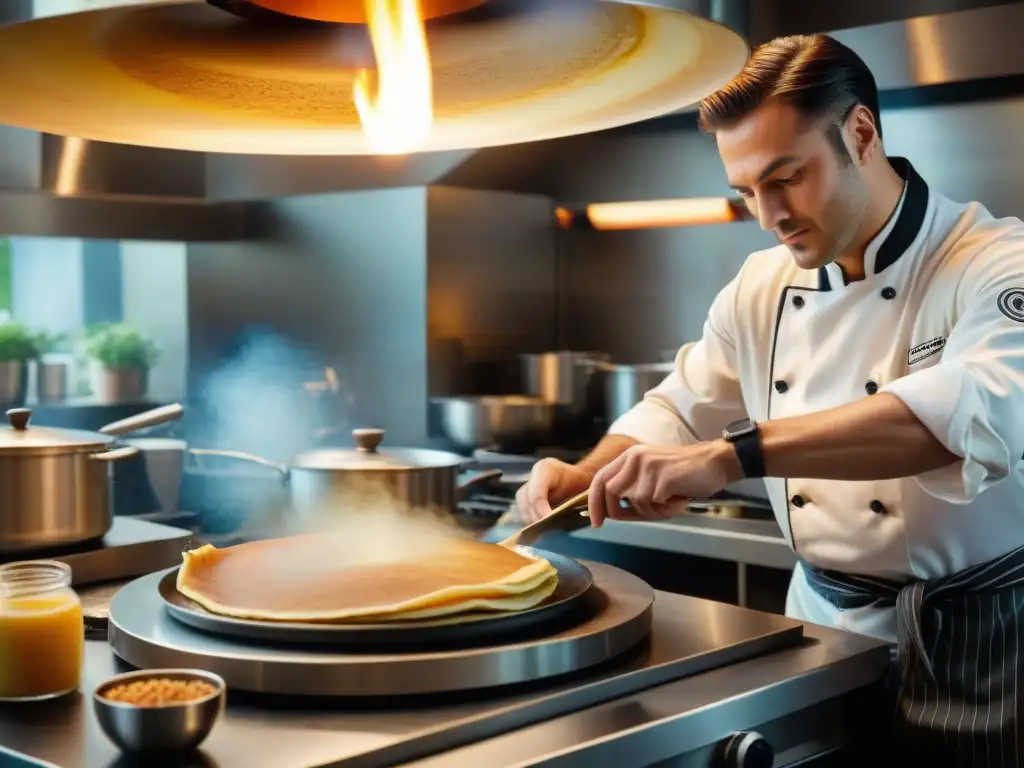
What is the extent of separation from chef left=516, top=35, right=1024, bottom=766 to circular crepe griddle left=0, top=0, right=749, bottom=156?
44 cm

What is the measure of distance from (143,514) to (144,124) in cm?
139

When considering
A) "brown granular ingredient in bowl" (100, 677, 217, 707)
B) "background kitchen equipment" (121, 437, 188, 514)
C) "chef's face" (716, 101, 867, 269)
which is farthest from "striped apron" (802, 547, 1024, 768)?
"background kitchen equipment" (121, 437, 188, 514)

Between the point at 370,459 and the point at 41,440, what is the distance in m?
0.52

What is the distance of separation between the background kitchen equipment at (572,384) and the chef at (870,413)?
1.51m

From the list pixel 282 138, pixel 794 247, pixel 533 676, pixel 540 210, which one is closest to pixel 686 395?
pixel 794 247

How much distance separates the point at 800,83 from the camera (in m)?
1.83

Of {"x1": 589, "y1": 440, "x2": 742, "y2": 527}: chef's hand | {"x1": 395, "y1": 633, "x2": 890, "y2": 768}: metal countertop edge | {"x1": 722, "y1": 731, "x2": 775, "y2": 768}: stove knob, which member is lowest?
{"x1": 722, "y1": 731, "x2": 775, "y2": 768}: stove knob

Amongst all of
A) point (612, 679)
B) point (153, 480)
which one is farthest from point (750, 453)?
point (153, 480)

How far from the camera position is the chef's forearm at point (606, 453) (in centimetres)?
194

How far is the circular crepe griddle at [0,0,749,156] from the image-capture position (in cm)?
135

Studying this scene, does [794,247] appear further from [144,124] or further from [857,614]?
[144,124]

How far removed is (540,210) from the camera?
4098 mm

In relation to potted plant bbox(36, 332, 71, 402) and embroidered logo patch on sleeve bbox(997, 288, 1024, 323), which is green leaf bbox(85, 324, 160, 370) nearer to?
potted plant bbox(36, 332, 71, 402)

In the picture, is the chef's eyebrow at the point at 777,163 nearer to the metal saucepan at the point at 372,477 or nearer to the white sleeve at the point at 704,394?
the white sleeve at the point at 704,394
